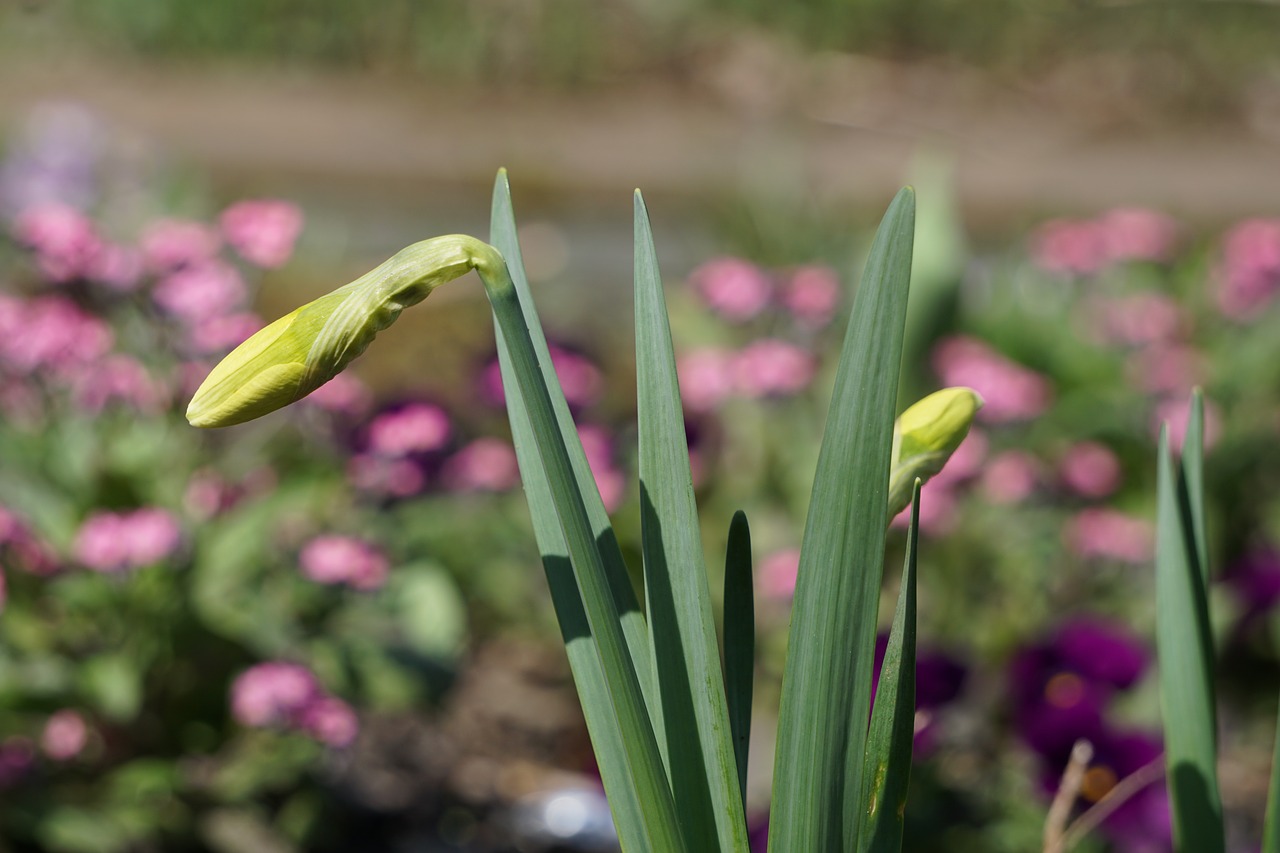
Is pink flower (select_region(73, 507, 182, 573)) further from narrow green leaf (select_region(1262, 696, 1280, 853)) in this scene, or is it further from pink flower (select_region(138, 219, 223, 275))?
narrow green leaf (select_region(1262, 696, 1280, 853))

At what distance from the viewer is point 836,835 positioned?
573 millimetres

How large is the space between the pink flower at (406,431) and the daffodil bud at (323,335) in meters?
1.20

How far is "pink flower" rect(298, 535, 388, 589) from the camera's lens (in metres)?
1.50

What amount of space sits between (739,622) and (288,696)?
891 millimetres

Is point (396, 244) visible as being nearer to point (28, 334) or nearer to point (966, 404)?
point (28, 334)

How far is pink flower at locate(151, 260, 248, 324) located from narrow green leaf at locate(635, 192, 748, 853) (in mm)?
1136

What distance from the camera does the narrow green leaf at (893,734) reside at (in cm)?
56

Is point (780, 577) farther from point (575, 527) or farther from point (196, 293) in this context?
point (575, 527)

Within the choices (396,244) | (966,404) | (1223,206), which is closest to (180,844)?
(966,404)

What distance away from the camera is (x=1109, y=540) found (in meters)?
1.94

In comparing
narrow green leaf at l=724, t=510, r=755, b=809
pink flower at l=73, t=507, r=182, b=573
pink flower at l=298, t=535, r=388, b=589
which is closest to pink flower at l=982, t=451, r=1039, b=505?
A: pink flower at l=298, t=535, r=388, b=589

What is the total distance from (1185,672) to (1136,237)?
7.03ft

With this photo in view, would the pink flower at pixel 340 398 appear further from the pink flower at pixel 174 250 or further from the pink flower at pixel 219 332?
the pink flower at pixel 174 250

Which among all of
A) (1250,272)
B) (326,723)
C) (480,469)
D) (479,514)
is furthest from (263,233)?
(1250,272)
